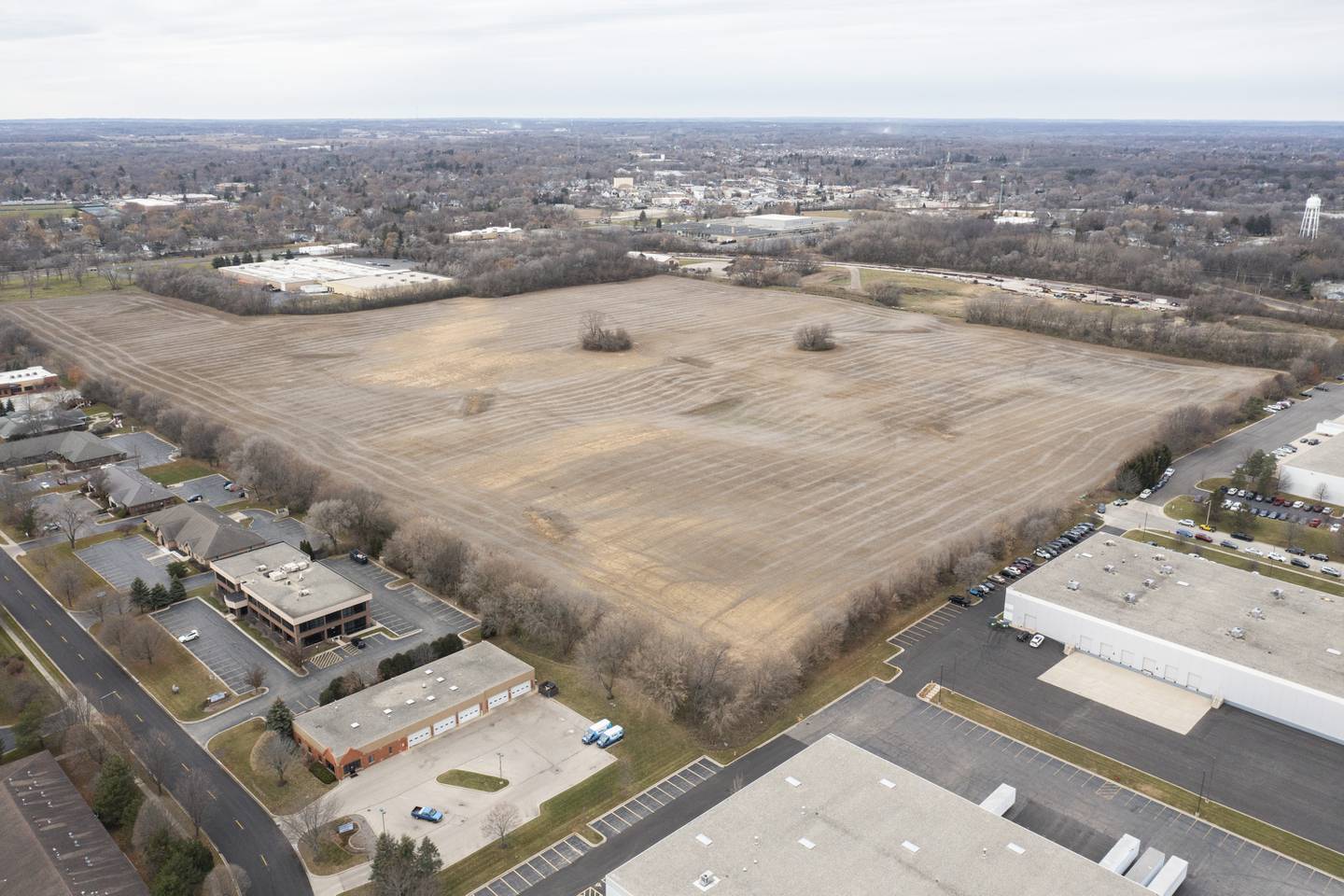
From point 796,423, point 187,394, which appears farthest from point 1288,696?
point 187,394

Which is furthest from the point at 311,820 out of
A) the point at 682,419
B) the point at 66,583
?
the point at 682,419

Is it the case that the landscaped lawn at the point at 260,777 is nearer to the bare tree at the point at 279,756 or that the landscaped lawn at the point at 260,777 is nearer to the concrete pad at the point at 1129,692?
the bare tree at the point at 279,756

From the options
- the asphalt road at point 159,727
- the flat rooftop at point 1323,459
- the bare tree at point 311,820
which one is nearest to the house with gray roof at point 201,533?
the asphalt road at point 159,727

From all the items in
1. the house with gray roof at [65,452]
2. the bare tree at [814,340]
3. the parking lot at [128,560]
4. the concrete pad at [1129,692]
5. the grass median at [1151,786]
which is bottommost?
the grass median at [1151,786]

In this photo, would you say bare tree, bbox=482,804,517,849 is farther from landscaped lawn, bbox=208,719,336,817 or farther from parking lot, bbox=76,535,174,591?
parking lot, bbox=76,535,174,591

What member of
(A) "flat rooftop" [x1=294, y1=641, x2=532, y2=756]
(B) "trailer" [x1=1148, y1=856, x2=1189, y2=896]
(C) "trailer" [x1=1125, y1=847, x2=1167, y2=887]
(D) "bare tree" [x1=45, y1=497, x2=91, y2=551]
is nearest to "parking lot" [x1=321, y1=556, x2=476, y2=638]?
(A) "flat rooftop" [x1=294, y1=641, x2=532, y2=756]

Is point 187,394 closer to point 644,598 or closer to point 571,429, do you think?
point 571,429
